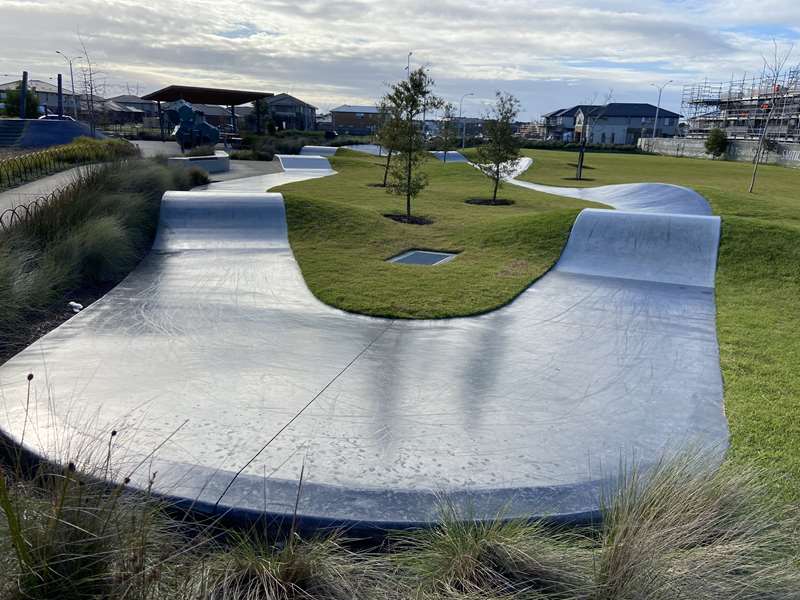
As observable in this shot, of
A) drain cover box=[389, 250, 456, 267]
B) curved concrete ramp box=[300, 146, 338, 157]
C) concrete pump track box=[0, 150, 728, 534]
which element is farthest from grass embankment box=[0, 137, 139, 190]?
curved concrete ramp box=[300, 146, 338, 157]

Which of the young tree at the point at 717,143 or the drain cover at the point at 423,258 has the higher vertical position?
the young tree at the point at 717,143

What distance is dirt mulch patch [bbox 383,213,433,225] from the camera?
14144mm

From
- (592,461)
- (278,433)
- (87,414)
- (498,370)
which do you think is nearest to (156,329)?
(87,414)

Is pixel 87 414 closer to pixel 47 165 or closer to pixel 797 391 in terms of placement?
pixel 797 391

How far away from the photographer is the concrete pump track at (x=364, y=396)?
3.66m

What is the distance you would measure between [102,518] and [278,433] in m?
1.88

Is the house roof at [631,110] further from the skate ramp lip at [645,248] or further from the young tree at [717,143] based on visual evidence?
the skate ramp lip at [645,248]

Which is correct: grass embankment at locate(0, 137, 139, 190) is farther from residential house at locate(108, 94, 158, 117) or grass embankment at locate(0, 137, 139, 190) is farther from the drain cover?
residential house at locate(108, 94, 158, 117)

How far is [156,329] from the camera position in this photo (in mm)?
6418

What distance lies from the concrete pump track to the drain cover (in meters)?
2.11

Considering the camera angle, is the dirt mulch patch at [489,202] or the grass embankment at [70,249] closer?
the grass embankment at [70,249]

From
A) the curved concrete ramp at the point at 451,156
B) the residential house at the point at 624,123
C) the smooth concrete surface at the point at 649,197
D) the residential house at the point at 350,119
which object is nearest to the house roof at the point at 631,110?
the residential house at the point at 624,123

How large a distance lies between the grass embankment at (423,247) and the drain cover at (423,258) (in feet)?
0.71

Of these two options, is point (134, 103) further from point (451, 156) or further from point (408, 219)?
point (408, 219)
